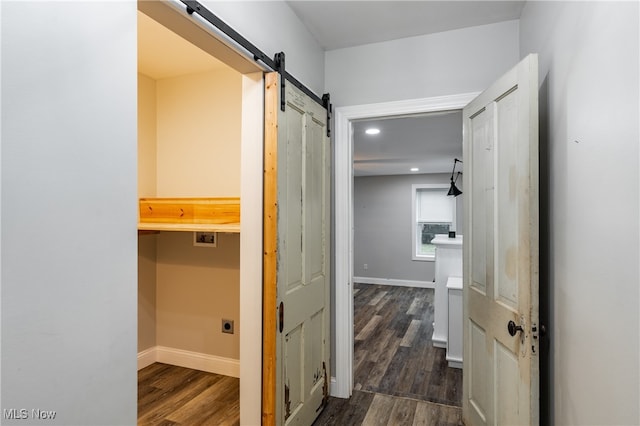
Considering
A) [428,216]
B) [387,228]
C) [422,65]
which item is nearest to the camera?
[422,65]

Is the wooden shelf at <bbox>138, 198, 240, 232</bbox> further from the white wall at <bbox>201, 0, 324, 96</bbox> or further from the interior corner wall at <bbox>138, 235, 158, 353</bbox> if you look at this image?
the white wall at <bbox>201, 0, 324, 96</bbox>

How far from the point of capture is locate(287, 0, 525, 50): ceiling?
2.08 m

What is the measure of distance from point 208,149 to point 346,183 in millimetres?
1279

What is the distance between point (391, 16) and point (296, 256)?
1.60 m

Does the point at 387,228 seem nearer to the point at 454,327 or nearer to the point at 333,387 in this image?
the point at 454,327

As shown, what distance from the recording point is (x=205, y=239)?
305cm

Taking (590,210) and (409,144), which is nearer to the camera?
(590,210)

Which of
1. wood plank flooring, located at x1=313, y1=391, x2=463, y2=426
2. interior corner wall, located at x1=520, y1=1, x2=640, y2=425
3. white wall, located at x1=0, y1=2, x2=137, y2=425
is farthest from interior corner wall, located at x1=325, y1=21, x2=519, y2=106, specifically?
wood plank flooring, located at x1=313, y1=391, x2=463, y2=426

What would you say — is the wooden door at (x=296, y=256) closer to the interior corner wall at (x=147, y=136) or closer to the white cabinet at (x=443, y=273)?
the interior corner wall at (x=147, y=136)

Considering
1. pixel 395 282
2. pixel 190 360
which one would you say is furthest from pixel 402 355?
pixel 395 282

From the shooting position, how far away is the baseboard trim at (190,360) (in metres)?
2.99

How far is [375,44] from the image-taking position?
2562mm

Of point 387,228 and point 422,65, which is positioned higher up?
point 422,65

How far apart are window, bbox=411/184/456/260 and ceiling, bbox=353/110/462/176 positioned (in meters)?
0.69
